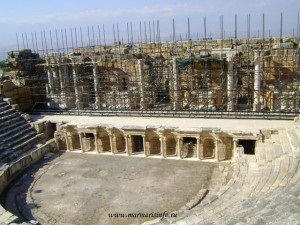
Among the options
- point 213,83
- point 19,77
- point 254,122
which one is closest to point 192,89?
point 213,83

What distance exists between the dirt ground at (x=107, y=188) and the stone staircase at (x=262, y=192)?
127 centimetres

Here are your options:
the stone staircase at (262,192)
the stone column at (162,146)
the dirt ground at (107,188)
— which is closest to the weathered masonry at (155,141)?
the stone column at (162,146)

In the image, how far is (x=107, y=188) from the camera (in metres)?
13.6

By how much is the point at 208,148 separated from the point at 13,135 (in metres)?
9.53

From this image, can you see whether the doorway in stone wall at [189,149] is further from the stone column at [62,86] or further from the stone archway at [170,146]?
the stone column at [62,86]

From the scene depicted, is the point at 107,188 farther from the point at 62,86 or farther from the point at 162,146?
the point at 62,86

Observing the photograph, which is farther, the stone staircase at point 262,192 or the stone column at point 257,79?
the stone column at point 257,79

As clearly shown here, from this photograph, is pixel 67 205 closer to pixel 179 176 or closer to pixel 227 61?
pixel 179 176

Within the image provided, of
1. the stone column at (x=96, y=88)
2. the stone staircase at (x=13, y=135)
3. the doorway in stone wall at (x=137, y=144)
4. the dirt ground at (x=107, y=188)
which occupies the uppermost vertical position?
the stone column at (x=96, y=88)

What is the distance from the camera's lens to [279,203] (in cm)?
798

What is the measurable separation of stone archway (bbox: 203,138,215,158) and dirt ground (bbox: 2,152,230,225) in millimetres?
621

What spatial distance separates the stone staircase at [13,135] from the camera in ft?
52.4

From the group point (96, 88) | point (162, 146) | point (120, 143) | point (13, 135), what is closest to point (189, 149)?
Answer: point (162, 146)

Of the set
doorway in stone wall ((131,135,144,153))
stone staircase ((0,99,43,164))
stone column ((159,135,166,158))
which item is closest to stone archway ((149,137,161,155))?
stone column ((159,135,166,158))
